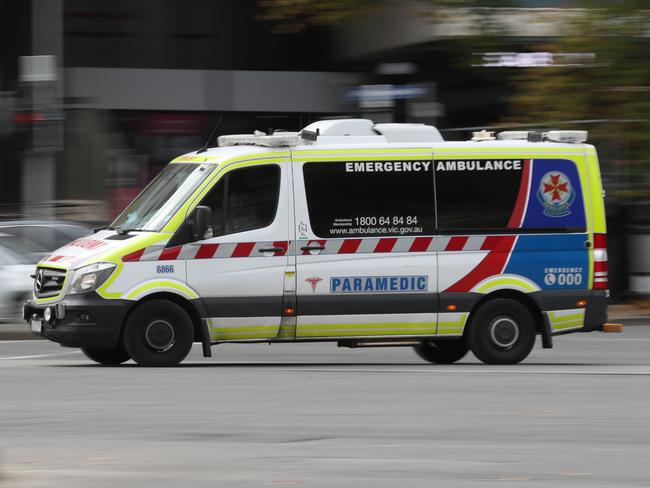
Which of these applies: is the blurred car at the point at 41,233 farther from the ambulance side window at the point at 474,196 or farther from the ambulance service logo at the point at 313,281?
the ambulance side window at the point at 474,196

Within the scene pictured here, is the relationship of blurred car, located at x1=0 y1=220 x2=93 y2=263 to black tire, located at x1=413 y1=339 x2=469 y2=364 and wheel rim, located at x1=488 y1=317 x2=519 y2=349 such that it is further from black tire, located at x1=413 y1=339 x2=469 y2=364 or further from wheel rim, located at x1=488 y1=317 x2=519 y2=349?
wheel rim, located at x1=488 y1=317 x2=519 y2=349

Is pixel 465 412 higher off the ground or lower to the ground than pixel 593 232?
lower

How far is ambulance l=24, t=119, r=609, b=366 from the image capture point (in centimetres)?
1323

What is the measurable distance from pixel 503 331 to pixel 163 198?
329 centimetres

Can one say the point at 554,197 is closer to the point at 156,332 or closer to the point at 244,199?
the point at 244,199

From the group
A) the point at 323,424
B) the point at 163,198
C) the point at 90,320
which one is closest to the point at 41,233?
the point at 163,198

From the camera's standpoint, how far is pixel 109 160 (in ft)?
109

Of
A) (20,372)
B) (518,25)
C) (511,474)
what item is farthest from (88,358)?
(518,25)

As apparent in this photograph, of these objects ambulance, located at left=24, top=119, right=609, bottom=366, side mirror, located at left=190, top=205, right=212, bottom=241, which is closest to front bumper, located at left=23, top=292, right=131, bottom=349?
ambulance, located at left=24, top=119, right=609, bottom=366

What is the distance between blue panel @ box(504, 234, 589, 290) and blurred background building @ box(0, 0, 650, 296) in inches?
546

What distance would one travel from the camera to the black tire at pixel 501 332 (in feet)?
45.7

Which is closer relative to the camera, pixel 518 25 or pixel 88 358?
pixel 88 358

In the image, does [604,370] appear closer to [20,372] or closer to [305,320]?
[305,320]

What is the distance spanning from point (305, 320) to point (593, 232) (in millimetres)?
2803
